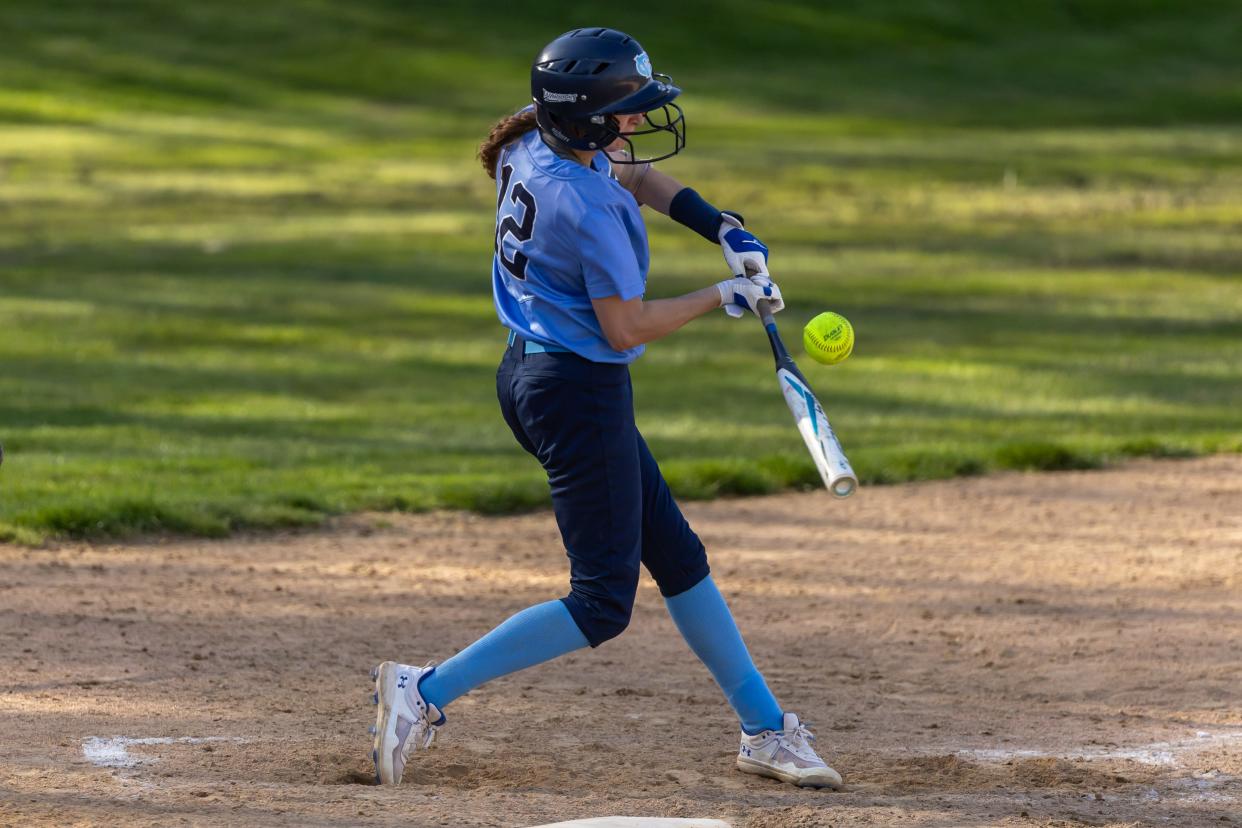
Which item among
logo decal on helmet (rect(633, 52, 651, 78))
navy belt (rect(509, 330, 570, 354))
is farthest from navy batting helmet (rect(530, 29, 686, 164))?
navy belt (rect(509, 330, 570, 354))

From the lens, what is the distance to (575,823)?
13.9 feet

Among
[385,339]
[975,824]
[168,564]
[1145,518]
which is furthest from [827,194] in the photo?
[975,824]

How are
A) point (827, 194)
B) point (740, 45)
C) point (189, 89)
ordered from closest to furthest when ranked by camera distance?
1. point (827, 194)
2. point (189, 89)
3. point (740, 45)

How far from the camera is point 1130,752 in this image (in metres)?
5.42

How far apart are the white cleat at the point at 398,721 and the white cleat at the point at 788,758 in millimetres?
895

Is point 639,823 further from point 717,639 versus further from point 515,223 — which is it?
point 515,223

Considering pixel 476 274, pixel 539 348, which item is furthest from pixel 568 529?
pixel 476 274

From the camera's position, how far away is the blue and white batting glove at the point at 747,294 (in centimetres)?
480

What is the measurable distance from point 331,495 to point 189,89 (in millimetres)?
36485

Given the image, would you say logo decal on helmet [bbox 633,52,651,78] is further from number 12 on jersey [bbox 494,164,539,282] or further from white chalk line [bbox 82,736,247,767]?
white chalk line [bbox 82,736,247,767]

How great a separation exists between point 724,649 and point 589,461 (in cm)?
76

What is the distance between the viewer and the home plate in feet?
13.9

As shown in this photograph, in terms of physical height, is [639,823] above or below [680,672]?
above

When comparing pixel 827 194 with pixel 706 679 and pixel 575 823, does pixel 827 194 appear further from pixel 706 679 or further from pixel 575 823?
pixel 575 823
